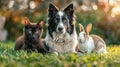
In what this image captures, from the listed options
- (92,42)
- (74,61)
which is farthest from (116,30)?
(74,61)

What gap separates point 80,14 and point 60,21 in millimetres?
14292

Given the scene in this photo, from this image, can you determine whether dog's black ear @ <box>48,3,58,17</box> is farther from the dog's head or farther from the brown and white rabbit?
the brown and white rabbit

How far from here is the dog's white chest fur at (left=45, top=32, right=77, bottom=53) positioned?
11.1 m

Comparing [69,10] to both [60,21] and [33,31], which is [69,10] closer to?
[60,21]

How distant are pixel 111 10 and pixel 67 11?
16412mm

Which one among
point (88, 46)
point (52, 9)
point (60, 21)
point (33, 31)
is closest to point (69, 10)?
point (52, 9)

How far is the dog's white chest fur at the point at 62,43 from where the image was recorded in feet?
36.3

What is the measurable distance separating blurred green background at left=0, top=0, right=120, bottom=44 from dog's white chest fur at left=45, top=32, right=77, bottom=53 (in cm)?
1178

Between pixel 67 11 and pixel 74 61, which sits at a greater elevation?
pixel 67 11

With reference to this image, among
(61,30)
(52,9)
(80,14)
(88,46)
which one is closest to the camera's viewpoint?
(61,30)

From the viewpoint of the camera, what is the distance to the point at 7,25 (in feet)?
85.5

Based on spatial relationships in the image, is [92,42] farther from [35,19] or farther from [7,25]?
[7,25]

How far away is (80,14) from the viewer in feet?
81.6

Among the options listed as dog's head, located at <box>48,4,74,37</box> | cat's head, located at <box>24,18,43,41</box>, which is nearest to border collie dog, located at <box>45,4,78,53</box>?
dog's head, located at <box>48,4,74,37</box>
